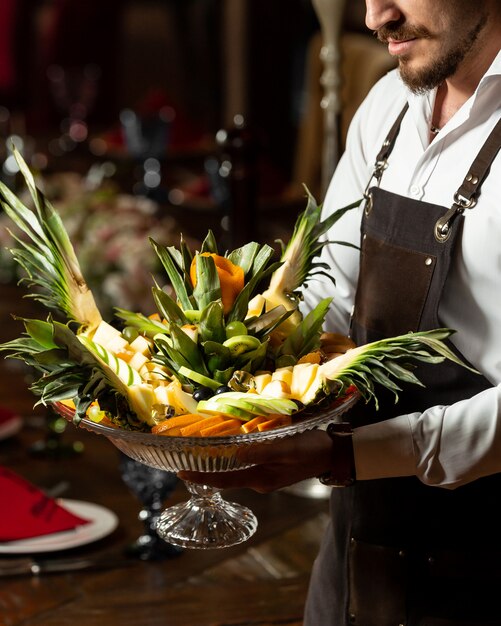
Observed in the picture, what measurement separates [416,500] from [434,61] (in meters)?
0.63

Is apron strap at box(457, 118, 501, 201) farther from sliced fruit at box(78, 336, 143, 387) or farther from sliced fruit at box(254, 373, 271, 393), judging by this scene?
sliced fruit at box(78, 336, 143, 387)

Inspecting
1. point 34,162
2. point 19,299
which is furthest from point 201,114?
point 19,299

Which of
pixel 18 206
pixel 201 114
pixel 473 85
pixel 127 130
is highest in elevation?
pixel 473 85

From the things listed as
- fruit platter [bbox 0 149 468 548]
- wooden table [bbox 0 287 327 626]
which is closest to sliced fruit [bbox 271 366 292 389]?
fruit platter [bbox 0 149 468 548]

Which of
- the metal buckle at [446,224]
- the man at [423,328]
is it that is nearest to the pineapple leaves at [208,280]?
the man at [423,328]

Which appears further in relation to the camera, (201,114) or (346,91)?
(201,114)

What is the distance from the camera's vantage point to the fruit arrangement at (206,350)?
54.2 inches

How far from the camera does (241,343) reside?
Result: 1467 mm

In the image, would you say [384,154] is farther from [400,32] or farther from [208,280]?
[208,280]

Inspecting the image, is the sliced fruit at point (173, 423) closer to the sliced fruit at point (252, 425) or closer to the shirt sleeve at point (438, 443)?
the sliced fruit at point (252, 425)

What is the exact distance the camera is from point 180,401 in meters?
1.40

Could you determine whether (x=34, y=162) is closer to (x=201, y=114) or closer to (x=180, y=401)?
(x=180, y=401)

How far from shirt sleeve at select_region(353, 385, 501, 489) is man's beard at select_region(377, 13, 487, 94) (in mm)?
433

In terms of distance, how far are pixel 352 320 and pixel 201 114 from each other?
6.40 m
